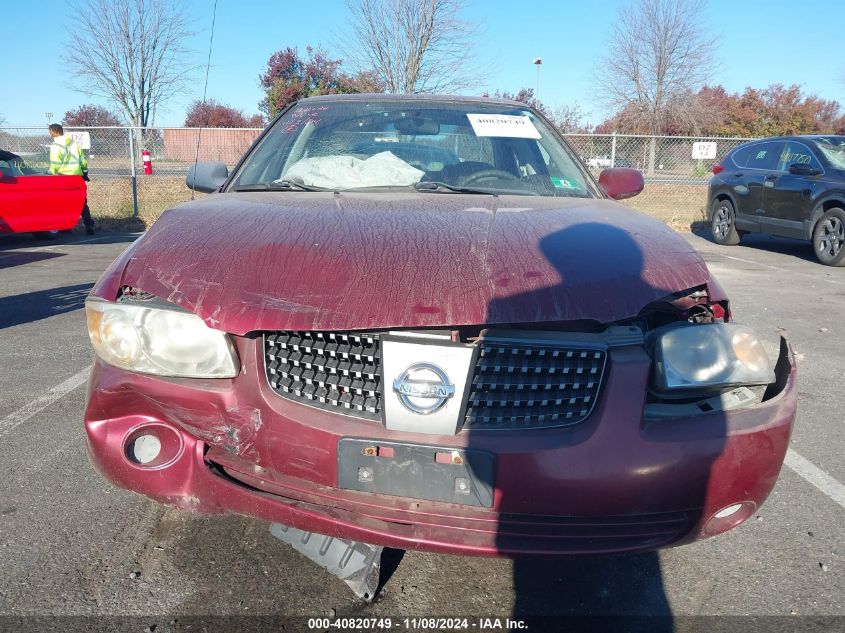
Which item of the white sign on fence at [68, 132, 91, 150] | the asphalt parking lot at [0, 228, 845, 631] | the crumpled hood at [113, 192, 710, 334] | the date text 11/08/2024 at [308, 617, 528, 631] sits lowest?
the date text 11/08/2024 at [308, 617, 528, 631]

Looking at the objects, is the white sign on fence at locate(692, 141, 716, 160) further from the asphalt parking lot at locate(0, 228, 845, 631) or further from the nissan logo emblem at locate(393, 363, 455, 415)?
the nissan logo emblem at locate(393, 363, 455, 415)

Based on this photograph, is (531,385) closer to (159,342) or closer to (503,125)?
(159,342)

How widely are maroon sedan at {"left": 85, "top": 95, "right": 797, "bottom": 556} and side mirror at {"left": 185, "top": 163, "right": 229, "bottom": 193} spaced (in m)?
1.52

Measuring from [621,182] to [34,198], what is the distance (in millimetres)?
8782

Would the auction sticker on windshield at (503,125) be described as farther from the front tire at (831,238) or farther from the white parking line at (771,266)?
the front tire at (831,238)

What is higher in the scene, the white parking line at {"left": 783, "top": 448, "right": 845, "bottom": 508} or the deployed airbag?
the deployed airbag

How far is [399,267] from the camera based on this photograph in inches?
69.6

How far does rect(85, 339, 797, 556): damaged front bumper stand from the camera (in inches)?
65.9

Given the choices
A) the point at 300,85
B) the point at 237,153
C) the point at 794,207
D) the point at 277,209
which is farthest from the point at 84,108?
the point at 277,209

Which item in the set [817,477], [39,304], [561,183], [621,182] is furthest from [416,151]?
[39,304]

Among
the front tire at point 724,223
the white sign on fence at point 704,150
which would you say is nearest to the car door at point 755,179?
the front tire at point 724,223

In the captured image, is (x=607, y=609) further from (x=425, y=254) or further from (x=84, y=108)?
(x=84, y=108)

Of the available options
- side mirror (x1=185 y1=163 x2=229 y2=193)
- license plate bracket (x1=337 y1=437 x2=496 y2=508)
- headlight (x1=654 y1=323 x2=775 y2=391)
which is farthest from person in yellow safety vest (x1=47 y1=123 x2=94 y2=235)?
headlight (x1=654 y1=323 x2=775 y2=391)

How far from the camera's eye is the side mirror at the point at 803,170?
895 cm
